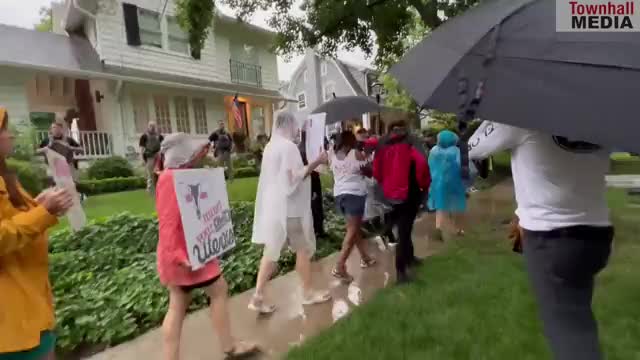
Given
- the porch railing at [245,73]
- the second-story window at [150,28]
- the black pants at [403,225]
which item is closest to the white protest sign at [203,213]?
the black pants at [403,225]

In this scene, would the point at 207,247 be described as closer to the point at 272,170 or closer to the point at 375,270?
the point at 272,170

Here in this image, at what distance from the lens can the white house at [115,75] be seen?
17266 millimetres

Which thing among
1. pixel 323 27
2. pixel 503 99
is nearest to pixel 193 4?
pixel 323 27

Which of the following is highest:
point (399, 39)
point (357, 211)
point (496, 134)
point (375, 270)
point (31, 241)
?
point (399, 39)

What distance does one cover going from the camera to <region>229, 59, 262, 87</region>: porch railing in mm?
24625

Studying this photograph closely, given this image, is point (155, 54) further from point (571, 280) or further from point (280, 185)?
point (571, 280)

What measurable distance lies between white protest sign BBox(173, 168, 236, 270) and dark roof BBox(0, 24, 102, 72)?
14.4 metres

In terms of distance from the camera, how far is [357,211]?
616 centimetres

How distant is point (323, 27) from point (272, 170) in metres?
8.83

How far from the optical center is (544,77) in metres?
2.09

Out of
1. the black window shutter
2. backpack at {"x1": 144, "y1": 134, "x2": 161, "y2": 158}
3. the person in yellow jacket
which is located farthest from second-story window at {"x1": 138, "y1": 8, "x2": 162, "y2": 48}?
the person in yellow jacket

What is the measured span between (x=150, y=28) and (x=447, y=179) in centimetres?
1615

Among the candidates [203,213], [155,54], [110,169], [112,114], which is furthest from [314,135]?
[155,54]

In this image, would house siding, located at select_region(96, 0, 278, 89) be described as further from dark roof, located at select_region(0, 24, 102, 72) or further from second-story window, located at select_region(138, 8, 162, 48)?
dark roof, located at select_region(0, 24, 102, 72)
